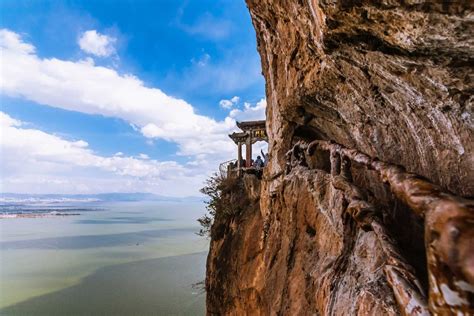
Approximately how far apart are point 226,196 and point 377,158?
35.5 feet

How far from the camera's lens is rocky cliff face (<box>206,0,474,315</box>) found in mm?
2303

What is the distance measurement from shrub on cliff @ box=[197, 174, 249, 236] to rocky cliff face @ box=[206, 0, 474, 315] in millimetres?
5806

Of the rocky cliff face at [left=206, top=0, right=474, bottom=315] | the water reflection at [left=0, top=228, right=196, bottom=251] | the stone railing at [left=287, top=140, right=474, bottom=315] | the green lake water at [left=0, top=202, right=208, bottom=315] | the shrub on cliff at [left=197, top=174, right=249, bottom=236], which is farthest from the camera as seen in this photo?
the water reflection at [left=0, top=228, right=196, bottom=251]

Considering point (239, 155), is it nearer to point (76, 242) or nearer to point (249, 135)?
point (249, 135)

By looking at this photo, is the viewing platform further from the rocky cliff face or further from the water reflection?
the water reflection

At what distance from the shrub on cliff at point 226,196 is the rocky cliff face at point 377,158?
5806 mm

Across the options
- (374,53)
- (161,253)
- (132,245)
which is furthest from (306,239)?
(132,245)

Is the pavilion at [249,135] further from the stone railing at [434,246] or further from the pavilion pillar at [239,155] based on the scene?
the stone railing at [434,246]

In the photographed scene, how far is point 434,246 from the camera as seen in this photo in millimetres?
2115

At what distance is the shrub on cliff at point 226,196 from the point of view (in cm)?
1365

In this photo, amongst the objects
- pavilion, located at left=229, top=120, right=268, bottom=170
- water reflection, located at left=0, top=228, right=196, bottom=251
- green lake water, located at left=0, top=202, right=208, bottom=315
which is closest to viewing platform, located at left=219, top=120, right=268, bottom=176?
pavilion, located at left=229, top=120, right=268, bottom=170

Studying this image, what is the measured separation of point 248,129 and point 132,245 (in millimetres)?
44365

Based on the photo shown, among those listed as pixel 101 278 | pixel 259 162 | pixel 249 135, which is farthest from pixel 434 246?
pixel 101 278

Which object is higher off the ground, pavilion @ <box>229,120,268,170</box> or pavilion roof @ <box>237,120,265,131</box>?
pavilion roof @ <box>237,120,265,131</box>
